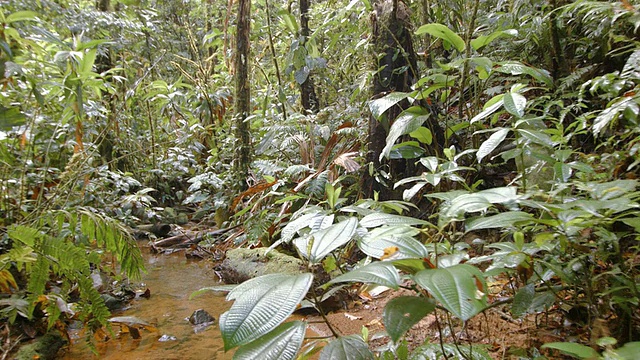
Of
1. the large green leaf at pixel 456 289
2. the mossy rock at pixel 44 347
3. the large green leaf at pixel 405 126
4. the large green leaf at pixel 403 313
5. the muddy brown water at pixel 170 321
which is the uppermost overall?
the large green leaf at pixel 405 126

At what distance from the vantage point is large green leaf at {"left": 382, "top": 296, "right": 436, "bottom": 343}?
0.68 metres

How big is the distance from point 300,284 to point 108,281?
2652 millimetres

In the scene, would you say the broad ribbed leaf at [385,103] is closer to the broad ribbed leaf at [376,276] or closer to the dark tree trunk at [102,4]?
the broad ribbed leaf at [376,276]

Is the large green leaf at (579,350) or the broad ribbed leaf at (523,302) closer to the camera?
the large green leaf at (579,350)

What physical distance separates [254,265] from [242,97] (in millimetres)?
2442

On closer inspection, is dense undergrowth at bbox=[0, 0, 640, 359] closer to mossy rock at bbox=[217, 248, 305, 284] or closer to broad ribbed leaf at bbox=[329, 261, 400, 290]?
broad ribbed leaf at bbox=[329, 261, 400, 290]

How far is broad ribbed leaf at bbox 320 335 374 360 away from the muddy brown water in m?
1.25

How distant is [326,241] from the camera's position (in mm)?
820

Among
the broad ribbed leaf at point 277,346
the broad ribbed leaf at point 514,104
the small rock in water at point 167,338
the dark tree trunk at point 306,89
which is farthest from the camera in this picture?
the dark tree trunk at point 306,89

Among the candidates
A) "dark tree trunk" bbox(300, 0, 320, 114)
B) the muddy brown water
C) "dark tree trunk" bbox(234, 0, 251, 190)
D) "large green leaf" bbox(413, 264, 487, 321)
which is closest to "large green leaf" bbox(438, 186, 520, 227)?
"large green leaf" bbox(413, 264, 487, 321)

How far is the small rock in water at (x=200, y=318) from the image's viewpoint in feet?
7.54

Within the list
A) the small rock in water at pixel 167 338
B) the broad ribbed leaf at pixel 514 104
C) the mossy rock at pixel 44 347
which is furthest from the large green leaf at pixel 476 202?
the mossy rock at pixel 44 347

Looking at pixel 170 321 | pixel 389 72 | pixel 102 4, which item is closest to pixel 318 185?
pixel 389 72

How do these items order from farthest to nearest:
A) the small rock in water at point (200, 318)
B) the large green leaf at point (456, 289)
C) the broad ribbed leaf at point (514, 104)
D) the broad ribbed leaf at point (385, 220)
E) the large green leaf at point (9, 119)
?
the small rock in water at point (200, 318) < the large green leaf at point (9, 119) < the broad ribbed leaf at point (514, 104) < the broad ribbed leaf at point (385, 220) < the large green leaf at point (456, 289)
